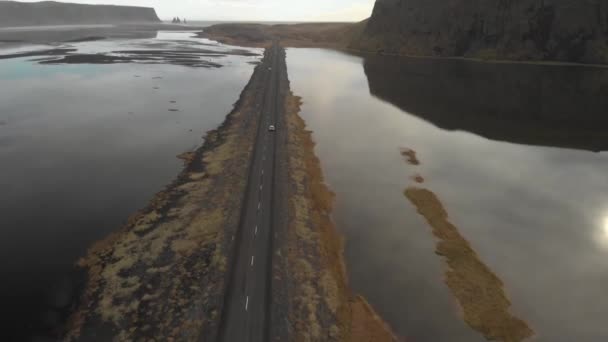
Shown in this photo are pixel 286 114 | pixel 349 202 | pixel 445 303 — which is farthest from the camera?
pixel 286 114

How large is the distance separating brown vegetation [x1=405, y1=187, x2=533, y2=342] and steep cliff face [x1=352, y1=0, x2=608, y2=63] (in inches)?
5976

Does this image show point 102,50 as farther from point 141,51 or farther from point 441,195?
point 441,195

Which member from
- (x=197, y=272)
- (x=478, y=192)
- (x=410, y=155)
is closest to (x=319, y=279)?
(x=197, y=272)

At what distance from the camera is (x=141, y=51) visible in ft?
598

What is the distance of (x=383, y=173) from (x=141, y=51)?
175 meters

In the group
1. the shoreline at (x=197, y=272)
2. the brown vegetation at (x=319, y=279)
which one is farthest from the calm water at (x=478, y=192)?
the shoreline at (x=197, y=272)

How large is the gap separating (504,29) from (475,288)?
548ft

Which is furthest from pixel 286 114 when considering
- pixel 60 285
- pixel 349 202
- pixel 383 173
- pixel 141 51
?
pixel 141 51

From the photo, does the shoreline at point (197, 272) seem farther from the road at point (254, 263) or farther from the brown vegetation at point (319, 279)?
the road at point (254, 263)

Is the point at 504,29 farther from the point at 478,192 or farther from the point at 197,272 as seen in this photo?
the point at 197,272

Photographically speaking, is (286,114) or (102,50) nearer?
(286,114)

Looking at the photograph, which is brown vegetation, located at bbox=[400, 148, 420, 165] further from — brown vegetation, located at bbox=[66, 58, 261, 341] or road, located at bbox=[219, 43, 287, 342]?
brown vegetation, located at bbox=[66, 58, 261, 341]

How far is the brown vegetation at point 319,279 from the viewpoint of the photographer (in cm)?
2512

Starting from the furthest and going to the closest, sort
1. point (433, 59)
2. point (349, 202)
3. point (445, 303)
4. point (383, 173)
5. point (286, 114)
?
point (433, 59)
point (286, 114)
point (383, 173)
point (349, 202)
point (445, 303)
